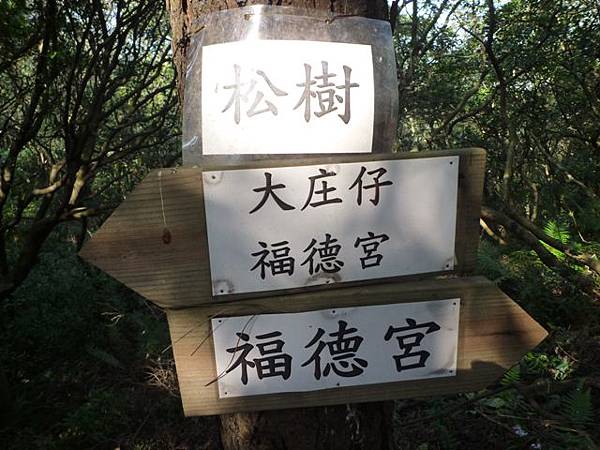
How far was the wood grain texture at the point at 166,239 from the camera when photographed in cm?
93

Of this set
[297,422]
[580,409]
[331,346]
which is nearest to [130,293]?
[580,409]

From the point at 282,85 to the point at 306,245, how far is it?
0.32 meters

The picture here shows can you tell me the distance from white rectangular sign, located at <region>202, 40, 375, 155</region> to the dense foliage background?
0.45 m

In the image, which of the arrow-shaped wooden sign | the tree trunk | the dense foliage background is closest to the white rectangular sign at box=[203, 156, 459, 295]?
the arrow-shaped wooden sign

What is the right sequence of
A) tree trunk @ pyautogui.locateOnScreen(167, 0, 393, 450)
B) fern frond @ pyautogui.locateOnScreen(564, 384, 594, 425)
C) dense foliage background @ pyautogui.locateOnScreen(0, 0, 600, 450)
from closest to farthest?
1. tree trunk @ pyautogui.locateOnScreen(167, 0, 393, 450)
2. fern frond @ pyautogui.locateOnScreen(564, 384, 594, 425)
3. dense foliage background @ pyautogui.locateOnScreen(0, 0, 600, 450)

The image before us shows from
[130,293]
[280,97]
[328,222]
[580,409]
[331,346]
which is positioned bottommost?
[130,293]

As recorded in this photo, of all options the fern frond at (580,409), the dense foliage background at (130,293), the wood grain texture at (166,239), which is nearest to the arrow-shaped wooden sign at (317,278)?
the wood grain texture at (166,239)

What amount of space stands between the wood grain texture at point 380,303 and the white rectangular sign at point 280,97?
1.02 feet

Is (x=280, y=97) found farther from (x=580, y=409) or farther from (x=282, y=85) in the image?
(x=580, y=409)

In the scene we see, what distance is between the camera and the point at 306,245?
3.16 feet

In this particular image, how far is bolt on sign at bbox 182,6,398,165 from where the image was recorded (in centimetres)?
98

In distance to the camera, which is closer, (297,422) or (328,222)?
(328,222)

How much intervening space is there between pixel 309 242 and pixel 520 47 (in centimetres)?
653

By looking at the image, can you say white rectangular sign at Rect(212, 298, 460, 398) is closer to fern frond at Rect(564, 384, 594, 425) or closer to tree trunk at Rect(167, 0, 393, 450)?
tree trunk at Rect(167, 0, 393, 450)
